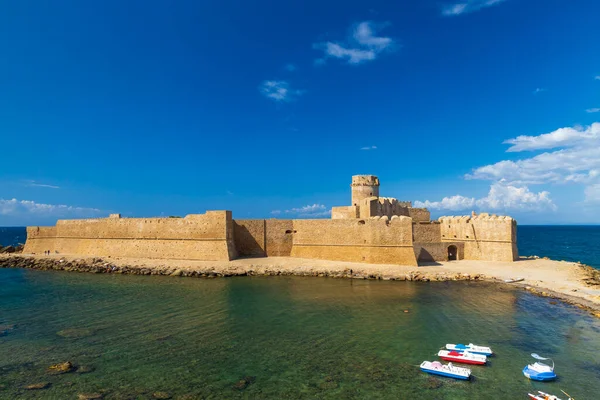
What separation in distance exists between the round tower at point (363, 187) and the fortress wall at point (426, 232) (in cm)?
526

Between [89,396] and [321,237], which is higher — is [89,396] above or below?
below

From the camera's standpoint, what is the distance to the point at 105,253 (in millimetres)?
27297

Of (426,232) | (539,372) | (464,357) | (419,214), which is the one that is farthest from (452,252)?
(539,372)

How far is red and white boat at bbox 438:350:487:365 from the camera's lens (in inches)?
380

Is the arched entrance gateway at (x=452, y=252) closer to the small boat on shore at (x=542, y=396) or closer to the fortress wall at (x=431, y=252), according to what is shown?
the fortress wall at (x=431, y=252)

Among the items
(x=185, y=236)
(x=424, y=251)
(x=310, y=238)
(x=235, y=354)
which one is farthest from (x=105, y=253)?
(x=424, y=251)

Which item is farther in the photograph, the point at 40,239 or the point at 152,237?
the point at 40,239

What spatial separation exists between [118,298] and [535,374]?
54.3 feet

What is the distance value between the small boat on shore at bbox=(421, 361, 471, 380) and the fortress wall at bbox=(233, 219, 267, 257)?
1789 centimetres

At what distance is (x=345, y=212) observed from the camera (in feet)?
90.5

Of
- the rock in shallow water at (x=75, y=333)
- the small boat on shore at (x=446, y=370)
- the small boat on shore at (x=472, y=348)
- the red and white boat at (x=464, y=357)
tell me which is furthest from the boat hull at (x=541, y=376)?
the rock in shallow water at (x=75, y=333)

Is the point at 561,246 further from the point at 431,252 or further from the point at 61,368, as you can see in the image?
the point at 61,368

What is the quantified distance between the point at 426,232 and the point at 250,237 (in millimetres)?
12631

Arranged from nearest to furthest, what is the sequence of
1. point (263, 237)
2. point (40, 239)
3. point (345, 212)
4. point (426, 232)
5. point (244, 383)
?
point (244, 383), point (426, 232), point (263, 237), point (345, 212), point (40, 239)
